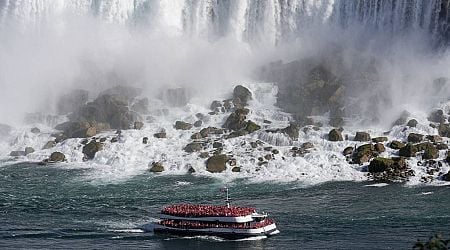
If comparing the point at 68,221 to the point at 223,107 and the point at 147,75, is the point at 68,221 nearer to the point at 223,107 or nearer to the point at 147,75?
the point at 223,107

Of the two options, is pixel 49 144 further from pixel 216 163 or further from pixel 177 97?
pixel 216 163

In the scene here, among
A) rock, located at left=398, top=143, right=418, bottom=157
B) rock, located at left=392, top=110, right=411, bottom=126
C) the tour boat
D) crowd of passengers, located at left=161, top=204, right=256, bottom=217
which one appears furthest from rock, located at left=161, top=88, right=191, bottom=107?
the tour boat

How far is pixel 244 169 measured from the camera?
211 feet

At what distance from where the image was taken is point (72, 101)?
273ft

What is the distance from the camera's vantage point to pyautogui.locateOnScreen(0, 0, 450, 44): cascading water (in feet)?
289

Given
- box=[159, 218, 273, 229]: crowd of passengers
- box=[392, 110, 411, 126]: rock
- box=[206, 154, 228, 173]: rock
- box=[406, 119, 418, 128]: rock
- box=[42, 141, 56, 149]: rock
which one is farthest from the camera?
box=[42, 141, 56, 149]: rock

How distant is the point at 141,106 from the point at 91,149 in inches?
403

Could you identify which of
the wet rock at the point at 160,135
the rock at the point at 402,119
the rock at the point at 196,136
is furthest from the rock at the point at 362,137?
the wet rock at the point at 160,135

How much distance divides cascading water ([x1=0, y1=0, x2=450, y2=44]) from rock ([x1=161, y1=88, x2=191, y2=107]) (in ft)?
40.9

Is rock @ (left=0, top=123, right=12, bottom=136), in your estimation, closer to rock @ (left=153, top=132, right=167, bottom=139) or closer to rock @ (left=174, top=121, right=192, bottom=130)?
rock @ (left=153, top=132, right=167, bottom=139)

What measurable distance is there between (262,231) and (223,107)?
3262 cm

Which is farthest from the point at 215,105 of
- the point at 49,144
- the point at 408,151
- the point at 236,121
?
the point at 408,151

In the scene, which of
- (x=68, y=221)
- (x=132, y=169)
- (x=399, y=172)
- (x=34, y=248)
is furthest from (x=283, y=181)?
(x=34, y=248)

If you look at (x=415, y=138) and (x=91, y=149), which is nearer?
(x=415, y=138)
